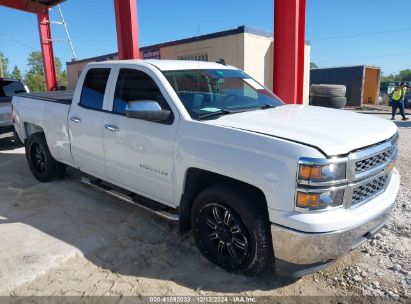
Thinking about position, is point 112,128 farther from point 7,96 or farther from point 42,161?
point 7,96

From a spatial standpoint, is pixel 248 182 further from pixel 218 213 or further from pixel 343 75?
pixel 343 75

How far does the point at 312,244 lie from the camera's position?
103 inches

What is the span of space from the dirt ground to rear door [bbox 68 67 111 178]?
668 millimetres

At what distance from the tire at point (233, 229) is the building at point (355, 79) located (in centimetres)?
2106

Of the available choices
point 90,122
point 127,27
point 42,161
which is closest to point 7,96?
point 127,27

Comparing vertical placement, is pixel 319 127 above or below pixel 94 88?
below

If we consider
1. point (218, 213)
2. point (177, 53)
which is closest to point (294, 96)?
point (218, 213)

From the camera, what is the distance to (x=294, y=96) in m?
7.56

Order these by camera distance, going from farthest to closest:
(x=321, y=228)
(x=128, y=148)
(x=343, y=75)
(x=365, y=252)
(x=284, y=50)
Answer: (x=343, y=75) → (x=284, y=50) → (x=128, y=148) → (x=365, y=252) → (x=321, y=228)

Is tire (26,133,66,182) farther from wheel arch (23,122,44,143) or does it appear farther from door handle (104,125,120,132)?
door handle (104,125,120,132)

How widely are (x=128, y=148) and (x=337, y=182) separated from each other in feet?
7.29

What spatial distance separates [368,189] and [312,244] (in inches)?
28.7

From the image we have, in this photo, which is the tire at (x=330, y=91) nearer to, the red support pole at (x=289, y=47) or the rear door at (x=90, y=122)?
the red support pole at (x=289, y=47)

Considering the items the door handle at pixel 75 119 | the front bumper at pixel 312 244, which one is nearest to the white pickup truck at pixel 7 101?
the door handle at pixel 75 119
